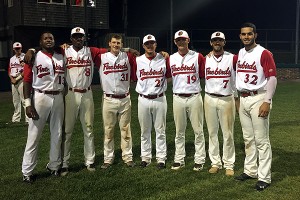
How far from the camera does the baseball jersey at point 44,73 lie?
5418mm

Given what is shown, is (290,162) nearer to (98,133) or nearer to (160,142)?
(160,142)

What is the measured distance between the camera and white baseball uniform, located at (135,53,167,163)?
19.6ft

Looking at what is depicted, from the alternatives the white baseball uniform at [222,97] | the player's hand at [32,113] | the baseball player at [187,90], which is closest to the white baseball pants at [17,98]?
the player's hand at [32,113]

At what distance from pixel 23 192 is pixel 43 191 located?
0.29m

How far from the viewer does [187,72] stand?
5.83 m

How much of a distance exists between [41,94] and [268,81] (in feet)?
11.5

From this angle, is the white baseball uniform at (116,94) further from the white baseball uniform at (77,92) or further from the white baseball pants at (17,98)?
the white baseball pants at (17,98)

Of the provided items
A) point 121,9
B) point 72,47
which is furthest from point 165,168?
point 121,9

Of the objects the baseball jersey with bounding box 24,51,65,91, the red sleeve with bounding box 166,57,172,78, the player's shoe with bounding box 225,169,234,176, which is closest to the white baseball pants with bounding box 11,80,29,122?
the baseball jersey with bounding box 24,51,65,91

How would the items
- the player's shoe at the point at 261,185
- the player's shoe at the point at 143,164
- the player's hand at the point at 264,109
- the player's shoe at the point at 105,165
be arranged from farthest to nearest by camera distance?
the player's shoe at the point at 143,164 → the player's shoe at the point at 105,165 → the player's shoe at the point at 261,185 → the player's hand at the point at 264,109

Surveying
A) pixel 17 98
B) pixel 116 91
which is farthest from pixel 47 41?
pixel 17 98

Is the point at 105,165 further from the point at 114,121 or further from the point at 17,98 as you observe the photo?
the point at 17,98

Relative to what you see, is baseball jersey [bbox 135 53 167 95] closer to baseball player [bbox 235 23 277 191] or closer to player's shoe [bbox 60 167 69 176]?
baseball player [bbox 235 23 277 191]

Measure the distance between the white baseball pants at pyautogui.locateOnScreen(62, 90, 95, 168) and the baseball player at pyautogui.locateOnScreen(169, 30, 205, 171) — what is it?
1507 mm
